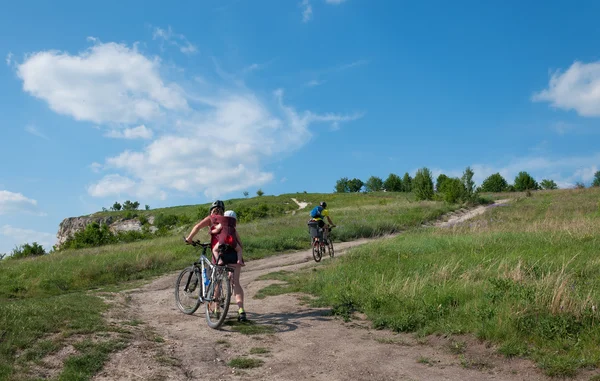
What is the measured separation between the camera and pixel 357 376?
566 cm

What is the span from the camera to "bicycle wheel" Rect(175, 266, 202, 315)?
30.3 ft

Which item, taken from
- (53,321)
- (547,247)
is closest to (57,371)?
(53,321)

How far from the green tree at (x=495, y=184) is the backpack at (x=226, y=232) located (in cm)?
11517

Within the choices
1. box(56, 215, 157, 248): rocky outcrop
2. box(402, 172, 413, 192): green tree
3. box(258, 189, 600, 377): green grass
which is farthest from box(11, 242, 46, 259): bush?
box(402, 172, 413, 192): green tree

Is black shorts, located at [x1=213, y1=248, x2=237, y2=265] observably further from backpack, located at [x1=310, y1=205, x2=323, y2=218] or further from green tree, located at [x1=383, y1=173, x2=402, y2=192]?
green tree, located at [x1=383, y1=173, x2=402, y2=192]

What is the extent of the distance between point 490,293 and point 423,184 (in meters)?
52.5

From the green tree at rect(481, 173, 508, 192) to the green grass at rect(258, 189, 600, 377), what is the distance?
106817mm

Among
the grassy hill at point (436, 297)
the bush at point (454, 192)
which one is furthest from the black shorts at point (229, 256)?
the bush at point (454, 192)

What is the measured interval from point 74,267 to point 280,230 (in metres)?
13.4

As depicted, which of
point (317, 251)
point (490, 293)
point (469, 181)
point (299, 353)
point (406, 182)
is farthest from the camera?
point (406, 182)

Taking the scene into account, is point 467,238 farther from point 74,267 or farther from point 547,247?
point 74,267

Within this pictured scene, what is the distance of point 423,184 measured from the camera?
58.9 m

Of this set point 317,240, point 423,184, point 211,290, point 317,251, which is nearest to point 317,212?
point 317,240

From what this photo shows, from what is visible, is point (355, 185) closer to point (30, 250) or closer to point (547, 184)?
point (547, 184)
